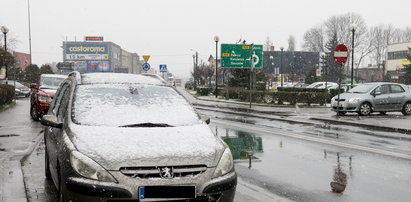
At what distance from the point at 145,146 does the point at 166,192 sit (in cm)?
51

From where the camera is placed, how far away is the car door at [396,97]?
18.5 metres

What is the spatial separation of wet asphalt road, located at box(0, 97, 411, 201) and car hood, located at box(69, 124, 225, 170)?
1406mm

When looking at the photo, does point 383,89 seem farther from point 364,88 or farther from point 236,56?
point 236,56

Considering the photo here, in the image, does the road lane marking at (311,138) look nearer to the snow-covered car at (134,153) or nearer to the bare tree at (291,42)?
the snow-covered car at (134,153)

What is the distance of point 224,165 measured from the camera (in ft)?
13.4

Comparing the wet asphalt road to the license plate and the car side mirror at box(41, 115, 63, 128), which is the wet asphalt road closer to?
the car side mirror at box(41, 115, 63, 128)

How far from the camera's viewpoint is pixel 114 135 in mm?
4191

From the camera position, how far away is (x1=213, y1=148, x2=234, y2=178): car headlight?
156 inches

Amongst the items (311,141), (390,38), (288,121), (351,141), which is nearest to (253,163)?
(311,141)

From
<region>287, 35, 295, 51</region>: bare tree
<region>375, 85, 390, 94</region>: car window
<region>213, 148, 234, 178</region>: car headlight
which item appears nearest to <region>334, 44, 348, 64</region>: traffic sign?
<region>375, 85, 390, 94</region>: car window

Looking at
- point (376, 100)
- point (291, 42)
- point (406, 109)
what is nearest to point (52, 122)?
point (376, 100)

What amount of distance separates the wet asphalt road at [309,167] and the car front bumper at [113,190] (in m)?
1.42

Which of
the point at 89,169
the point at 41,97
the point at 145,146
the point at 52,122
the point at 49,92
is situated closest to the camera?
the point at 89,169

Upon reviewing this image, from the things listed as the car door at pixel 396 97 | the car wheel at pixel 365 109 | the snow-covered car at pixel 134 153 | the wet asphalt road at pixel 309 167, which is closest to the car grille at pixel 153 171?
the snow-covered car at pixel 134 153
